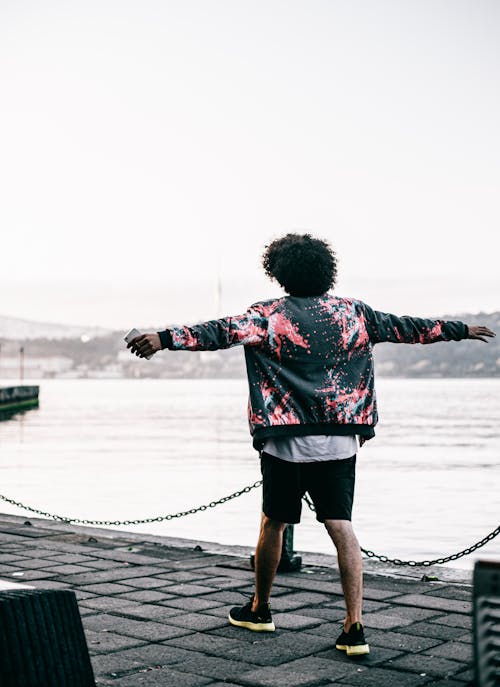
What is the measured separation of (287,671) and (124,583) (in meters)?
2.02

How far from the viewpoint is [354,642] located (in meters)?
4.21

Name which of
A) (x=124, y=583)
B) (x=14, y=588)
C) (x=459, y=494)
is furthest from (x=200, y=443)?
(x=14, y=588)

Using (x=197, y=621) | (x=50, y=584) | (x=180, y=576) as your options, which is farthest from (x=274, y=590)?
(x=50, y=584)

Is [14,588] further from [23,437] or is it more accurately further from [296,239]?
[23,437]

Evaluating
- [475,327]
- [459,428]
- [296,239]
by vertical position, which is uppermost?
[296,239]

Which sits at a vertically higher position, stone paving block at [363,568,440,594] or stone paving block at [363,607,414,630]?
stone paving block at [363,607,414,630]

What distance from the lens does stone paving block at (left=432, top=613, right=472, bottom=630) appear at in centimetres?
477

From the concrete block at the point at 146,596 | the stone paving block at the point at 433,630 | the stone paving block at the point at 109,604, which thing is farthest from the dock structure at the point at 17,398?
the stone paving block at the point at 433,630

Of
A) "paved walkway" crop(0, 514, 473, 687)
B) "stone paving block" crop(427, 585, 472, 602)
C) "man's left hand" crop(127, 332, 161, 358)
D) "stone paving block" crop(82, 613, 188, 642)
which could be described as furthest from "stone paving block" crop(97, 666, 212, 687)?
"stone paving block" crop(427, 585, 472, 602)

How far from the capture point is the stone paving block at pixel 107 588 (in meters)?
5.57

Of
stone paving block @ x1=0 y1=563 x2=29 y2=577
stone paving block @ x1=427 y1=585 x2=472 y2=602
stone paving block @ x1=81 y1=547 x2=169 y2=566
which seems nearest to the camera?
stone paving block @ x1=427 y1=585 x2=472 y2=602

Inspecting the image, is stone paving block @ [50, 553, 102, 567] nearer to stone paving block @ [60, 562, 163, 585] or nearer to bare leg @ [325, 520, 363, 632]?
stone paving block @ [60, 562, 163, 585]

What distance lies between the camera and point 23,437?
114 feet

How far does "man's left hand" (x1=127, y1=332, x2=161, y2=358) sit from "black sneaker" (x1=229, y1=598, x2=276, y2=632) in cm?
146
